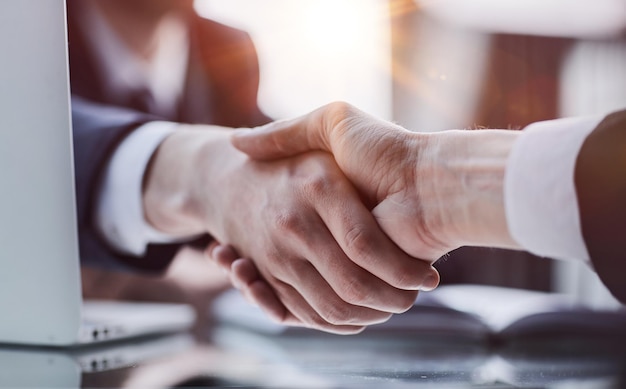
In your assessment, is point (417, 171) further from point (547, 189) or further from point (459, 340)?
point (459, 340)

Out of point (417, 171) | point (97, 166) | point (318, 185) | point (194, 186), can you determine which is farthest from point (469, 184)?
point (97, 166)

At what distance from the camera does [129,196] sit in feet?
3.42

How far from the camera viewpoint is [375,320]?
0.75 metres

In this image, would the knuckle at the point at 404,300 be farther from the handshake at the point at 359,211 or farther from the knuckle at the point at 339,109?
the knuckle at the point at 339,109

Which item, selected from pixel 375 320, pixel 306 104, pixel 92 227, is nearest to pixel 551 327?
pixel 375 320

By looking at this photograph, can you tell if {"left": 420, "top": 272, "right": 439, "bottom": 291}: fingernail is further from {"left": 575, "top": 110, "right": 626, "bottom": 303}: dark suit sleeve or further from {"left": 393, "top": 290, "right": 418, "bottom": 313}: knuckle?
{"left": 575, "top": 110, "right": 626, "bottom": 303}: dark suit sleeve

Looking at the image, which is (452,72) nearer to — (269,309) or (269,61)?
(269,61)

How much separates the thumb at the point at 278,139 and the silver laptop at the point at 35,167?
0.21 m

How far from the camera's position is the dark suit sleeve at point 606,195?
21.4 inches

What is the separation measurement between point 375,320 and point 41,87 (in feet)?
1.57

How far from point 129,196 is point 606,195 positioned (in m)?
0.73

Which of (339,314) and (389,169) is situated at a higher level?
(389,169)

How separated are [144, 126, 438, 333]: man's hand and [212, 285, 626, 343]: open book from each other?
0.12 metres

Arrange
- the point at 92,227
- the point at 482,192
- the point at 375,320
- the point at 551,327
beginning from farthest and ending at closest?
the point at 92,227
the point at 551,327
the point at 375,320
the point at 482,192
